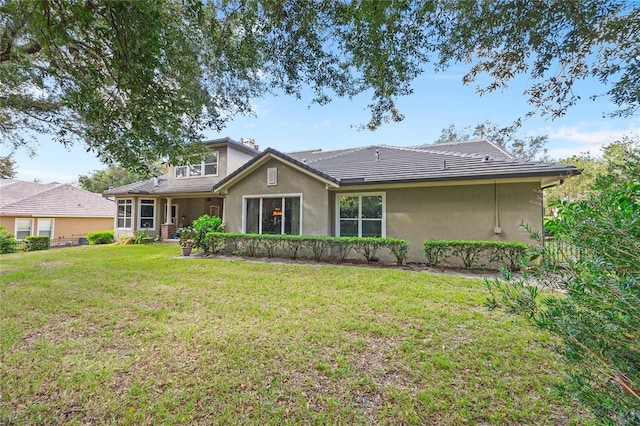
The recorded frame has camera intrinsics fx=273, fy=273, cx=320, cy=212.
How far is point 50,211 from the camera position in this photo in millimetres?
22281

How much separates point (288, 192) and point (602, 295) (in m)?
10.7

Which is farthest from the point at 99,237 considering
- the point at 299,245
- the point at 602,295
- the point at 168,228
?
Result: the point at 602,295

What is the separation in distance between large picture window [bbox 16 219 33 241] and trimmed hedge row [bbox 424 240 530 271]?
28.7 meters

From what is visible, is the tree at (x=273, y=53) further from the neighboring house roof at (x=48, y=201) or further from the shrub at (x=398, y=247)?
the neighboring house roof at (x=48, y=201)

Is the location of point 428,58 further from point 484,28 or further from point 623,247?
point 623,247

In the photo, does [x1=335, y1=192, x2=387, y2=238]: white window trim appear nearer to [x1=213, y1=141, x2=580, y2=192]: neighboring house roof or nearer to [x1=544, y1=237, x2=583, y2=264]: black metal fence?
[x1=213, y1=141, x2=580, y2=192]: neighboring house roof

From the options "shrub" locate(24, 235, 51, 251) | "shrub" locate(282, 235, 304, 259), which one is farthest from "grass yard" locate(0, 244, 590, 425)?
"shrub" locate(24, 235, 51, 251)

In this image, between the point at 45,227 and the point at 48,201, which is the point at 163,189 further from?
the point at 48,201

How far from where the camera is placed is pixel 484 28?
368cm

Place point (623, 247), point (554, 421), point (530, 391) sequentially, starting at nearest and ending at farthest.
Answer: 1. point (623, 247)
2. point (554, 421)
3. point (530, 391)

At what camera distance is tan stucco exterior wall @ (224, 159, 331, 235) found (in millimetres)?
11312

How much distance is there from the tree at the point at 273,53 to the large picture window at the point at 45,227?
22915 millimetres

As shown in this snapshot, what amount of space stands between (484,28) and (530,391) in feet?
14.8

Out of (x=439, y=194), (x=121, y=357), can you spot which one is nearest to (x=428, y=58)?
(x=121, y=357)
